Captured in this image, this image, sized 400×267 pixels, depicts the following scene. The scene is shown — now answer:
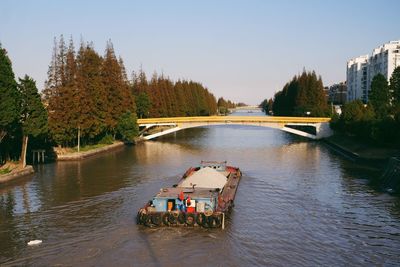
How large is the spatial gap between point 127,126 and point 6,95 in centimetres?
4248

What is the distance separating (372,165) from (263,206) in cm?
2926

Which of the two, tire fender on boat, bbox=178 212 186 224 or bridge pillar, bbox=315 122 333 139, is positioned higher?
bridge pillar, bbox=315 122 333 139

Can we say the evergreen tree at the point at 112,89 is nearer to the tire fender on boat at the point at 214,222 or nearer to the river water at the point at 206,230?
the river water at the point at 206,230

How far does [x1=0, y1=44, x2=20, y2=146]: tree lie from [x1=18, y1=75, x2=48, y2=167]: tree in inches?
168

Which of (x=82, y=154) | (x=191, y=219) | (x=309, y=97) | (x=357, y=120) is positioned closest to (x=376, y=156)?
(x=357, y=120)

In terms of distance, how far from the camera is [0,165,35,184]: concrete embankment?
4860 centimetres

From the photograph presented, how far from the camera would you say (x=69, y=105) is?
7094cm

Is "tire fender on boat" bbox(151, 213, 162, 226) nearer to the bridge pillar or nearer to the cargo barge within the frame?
the cargo barge

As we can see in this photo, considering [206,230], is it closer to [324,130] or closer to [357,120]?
[357,120]

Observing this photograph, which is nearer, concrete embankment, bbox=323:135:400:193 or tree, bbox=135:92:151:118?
concrete embankment, bbox=323:135:400:193

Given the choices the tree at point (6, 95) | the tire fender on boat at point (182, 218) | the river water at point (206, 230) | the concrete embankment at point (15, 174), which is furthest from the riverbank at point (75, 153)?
the tire fender on boat at point (182, 218)

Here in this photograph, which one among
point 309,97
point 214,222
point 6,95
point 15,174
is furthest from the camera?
point 309,97

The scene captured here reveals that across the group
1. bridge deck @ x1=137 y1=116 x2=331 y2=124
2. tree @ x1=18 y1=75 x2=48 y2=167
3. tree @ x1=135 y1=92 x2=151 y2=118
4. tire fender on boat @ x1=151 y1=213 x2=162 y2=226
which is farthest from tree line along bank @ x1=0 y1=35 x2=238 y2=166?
tire fender on boat @ x1=151 y1=213 x2=162 y2=226

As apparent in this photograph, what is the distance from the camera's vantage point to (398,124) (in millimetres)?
63125
